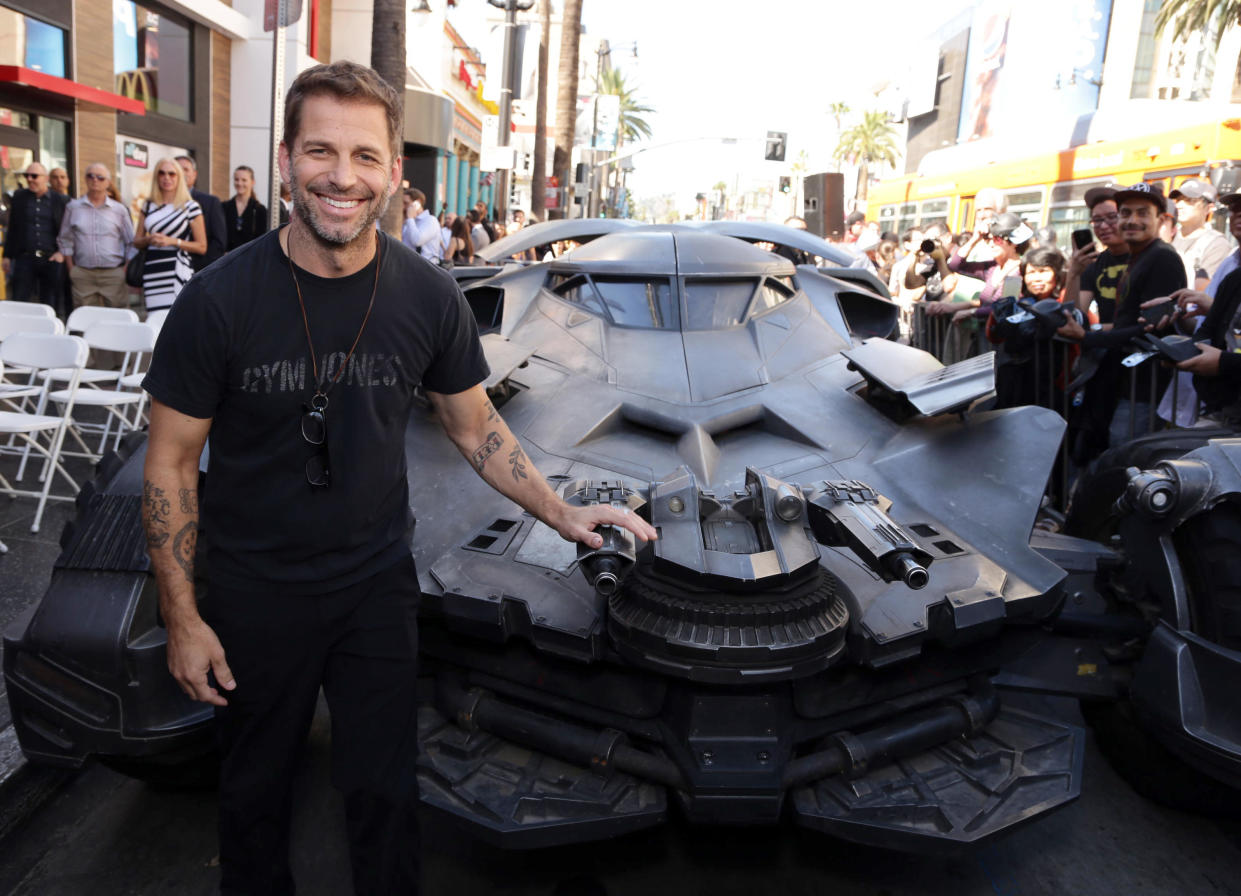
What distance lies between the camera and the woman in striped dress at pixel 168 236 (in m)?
7.57

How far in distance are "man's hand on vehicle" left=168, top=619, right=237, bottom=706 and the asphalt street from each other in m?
0.89

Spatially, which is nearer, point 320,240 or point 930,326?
point 320,240

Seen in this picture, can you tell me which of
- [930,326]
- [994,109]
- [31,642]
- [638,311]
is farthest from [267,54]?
[994,109]

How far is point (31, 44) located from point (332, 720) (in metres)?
13.0

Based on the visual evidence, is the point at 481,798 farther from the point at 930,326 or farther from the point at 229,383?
the point at 930,326

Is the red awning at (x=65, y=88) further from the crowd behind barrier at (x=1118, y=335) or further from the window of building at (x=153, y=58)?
the crowd behind barrier at (x=1118, y=335)

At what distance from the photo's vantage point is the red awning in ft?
35.3

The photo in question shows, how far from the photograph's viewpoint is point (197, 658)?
84.0 inches

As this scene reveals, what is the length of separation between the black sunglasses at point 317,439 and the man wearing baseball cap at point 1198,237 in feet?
25.3

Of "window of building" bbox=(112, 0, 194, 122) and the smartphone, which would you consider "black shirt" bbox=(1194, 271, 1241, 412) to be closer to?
the smartphone

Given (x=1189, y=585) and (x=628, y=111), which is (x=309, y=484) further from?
(x=628, y=111)

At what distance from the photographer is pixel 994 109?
55125mm

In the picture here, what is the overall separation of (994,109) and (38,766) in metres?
61.0

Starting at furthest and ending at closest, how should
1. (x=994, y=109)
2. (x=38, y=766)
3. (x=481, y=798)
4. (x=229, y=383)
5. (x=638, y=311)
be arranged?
(x=994, y=109) → (x=638, y=311) → (x=38, y=766) → (x=481, y=798) → (x=229, y=383)
